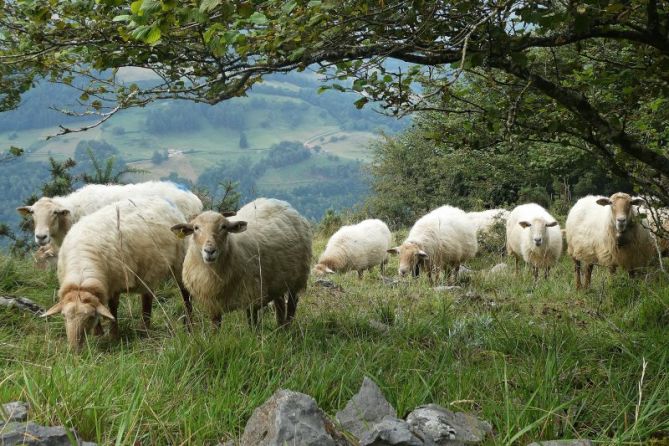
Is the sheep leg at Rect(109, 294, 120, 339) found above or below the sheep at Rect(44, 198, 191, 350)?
below

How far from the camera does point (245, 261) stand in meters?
5.95

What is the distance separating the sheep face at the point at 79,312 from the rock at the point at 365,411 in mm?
2978

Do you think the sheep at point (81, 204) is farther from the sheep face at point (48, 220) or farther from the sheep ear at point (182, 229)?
the sheep ear at point (182, 229)

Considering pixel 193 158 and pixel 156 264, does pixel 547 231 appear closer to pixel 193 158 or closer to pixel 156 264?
pixel 156 264

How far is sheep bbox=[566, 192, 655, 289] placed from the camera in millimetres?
8969

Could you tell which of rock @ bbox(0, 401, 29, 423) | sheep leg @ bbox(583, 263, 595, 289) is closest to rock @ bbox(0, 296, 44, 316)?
rock @ bbox(0, 401, 29, 423)

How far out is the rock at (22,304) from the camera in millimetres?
6046

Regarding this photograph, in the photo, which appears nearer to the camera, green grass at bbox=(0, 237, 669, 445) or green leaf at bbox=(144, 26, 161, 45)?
green leaf at bbox=(144, 26, 161, 45)

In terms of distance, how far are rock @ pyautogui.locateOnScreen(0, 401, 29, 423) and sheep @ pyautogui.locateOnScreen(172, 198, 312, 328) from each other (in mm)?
2622

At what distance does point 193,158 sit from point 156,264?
16324 cm

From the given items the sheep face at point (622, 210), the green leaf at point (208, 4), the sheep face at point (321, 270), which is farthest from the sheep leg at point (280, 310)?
the sheep face at point (321, 270)

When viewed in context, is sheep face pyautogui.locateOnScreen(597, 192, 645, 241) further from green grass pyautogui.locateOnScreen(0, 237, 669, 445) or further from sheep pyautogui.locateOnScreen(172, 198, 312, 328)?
sheep pyautogui.locateOnScreen(172, 198, 312, 328)

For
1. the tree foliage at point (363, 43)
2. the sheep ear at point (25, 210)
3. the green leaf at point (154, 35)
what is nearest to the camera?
the green leaf at point (154, 35)

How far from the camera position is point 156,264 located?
6.77m
